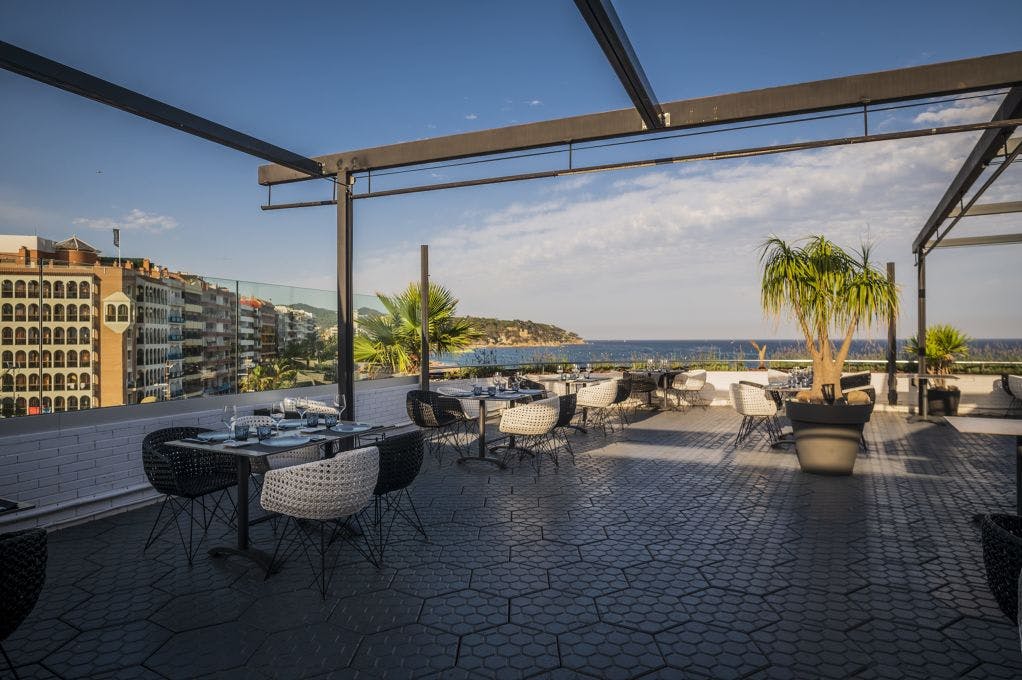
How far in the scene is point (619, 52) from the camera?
11.5 feet

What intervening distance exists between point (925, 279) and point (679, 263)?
10.3 meters

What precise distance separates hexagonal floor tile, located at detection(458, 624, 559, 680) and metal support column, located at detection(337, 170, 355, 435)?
4.16 m

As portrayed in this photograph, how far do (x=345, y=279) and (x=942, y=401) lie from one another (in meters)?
9.67

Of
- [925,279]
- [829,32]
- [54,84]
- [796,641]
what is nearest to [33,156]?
[54,84]

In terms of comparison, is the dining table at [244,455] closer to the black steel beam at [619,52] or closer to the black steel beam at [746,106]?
the black steel beam at [619,52]

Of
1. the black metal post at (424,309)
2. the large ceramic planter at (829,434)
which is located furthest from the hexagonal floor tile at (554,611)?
the black metal post at (424,309)

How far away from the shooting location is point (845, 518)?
4477 millimetres

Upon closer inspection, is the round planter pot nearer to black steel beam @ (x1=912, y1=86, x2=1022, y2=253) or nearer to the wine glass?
black steel beam @ (x1=912, y1=86, x2=1022, y2=253)

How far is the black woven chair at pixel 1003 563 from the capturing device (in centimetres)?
209

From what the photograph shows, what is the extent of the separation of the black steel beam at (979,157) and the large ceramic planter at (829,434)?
2971 millimetres

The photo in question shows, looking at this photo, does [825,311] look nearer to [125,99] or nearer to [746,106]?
[746,106]

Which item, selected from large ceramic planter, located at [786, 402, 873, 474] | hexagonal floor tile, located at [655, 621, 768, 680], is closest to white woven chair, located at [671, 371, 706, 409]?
large ceramic planter, located at [786, 402, 873, 474]

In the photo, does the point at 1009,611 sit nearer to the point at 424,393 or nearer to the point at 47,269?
the point at 424,393

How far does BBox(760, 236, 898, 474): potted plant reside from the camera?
228 inches
